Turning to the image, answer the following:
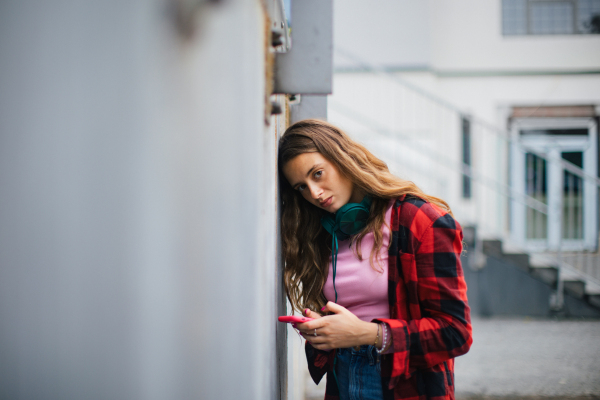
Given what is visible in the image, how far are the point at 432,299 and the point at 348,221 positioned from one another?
0.36m

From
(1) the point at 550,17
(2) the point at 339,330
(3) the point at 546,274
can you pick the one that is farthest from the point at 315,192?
(1) the point at 550,17

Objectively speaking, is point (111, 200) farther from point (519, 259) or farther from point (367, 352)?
point (519, 259)

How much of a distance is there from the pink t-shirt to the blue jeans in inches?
4.7

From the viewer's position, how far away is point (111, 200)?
74 centimetres

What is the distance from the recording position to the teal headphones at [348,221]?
143 cm

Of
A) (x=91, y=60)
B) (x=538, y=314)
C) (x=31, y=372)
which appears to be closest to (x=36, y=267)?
(x=31, y=372)

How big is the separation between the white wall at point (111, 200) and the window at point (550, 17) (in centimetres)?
957

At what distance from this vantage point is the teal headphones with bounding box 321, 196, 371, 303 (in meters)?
1.43

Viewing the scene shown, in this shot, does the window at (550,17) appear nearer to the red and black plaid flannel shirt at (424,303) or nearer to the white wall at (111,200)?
the red and black plaid flannel shirt at (424,303)

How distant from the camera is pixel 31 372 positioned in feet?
2.48

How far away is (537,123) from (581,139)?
3.05 ft

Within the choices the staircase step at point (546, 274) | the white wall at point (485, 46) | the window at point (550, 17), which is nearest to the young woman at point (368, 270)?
the staircase step at point (546, 274)

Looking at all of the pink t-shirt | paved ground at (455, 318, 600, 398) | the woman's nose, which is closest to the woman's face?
the woman's nose

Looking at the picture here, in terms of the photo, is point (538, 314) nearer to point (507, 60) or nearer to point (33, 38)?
point (507, 60)
